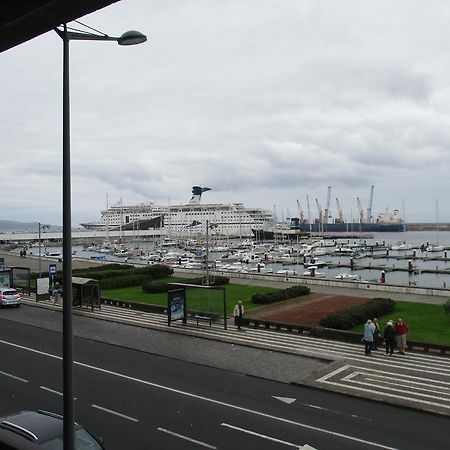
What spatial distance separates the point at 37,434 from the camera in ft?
22.9

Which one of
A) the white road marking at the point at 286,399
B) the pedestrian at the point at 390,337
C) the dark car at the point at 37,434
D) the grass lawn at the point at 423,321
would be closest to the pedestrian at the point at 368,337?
the pedestrian at the point at 390,337

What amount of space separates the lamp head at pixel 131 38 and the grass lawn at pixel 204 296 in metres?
16.9

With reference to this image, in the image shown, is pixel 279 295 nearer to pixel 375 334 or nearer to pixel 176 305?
pixel 176 305

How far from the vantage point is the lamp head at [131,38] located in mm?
6570

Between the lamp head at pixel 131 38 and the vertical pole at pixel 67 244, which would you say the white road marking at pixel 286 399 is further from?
the lamp head at pixel 131 38

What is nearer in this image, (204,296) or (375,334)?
(375,334)

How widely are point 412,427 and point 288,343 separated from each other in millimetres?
8473

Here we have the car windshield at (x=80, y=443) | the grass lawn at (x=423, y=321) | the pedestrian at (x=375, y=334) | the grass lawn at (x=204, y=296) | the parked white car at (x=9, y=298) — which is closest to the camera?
the car windshield at (x=80, y=443)

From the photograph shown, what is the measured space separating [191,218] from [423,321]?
416 feet

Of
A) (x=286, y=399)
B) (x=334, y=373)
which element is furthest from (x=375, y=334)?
(x=286, y=399)

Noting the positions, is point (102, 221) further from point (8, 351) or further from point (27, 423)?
point (27, 423)

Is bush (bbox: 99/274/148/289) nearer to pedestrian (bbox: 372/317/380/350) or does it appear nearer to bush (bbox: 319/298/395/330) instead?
bush (bbox: 319/298/395/330)

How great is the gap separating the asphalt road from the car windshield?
237 cm

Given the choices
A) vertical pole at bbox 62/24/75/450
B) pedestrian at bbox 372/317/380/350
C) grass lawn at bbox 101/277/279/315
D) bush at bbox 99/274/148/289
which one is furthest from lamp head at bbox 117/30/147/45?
bush at bbox 99/274/148/289
